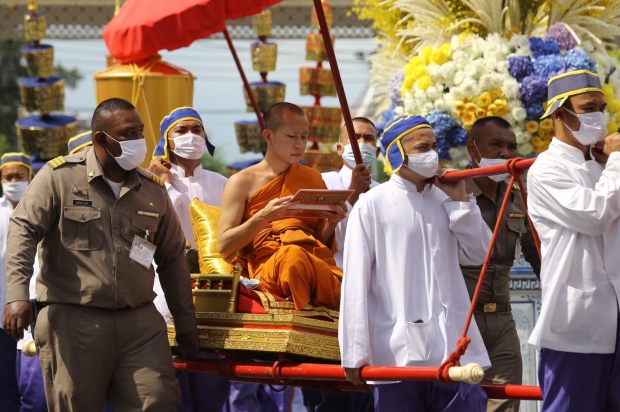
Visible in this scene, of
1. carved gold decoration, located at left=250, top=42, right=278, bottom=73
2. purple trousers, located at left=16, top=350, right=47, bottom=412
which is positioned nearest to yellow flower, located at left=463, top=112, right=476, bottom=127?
purple trousers, located at left=16, top=350, right=47, bottom=412

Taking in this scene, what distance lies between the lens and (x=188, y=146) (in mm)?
8055

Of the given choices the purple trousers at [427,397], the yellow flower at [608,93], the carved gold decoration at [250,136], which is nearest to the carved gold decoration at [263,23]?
the carved gold decoration at [250,136]

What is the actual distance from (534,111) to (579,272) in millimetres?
2877

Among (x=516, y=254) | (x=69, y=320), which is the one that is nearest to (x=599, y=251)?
(x=516, y=254)

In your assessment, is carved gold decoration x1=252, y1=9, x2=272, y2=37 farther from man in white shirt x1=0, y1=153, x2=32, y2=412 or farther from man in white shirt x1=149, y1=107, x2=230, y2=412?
man in white shirt x1=149, y1=107, x2=230, y2=412

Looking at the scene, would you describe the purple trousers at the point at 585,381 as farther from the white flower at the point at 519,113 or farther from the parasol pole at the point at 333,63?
the white flower at the point at 519,113

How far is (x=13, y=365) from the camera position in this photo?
8.87 meters

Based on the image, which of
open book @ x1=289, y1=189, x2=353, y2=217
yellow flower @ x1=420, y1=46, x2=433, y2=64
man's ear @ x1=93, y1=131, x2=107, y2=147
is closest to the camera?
man's ear @ x1=93, y1=131, x2=107, y2=147

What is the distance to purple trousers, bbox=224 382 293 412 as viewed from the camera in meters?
8.23

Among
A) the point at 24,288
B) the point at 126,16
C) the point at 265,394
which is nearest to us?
the point at 24,288

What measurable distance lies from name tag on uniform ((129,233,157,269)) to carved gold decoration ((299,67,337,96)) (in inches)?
298

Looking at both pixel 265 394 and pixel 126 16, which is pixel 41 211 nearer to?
pixel 265 394

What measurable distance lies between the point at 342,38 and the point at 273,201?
11.0 metres

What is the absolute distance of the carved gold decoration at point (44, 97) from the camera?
43.7ft
